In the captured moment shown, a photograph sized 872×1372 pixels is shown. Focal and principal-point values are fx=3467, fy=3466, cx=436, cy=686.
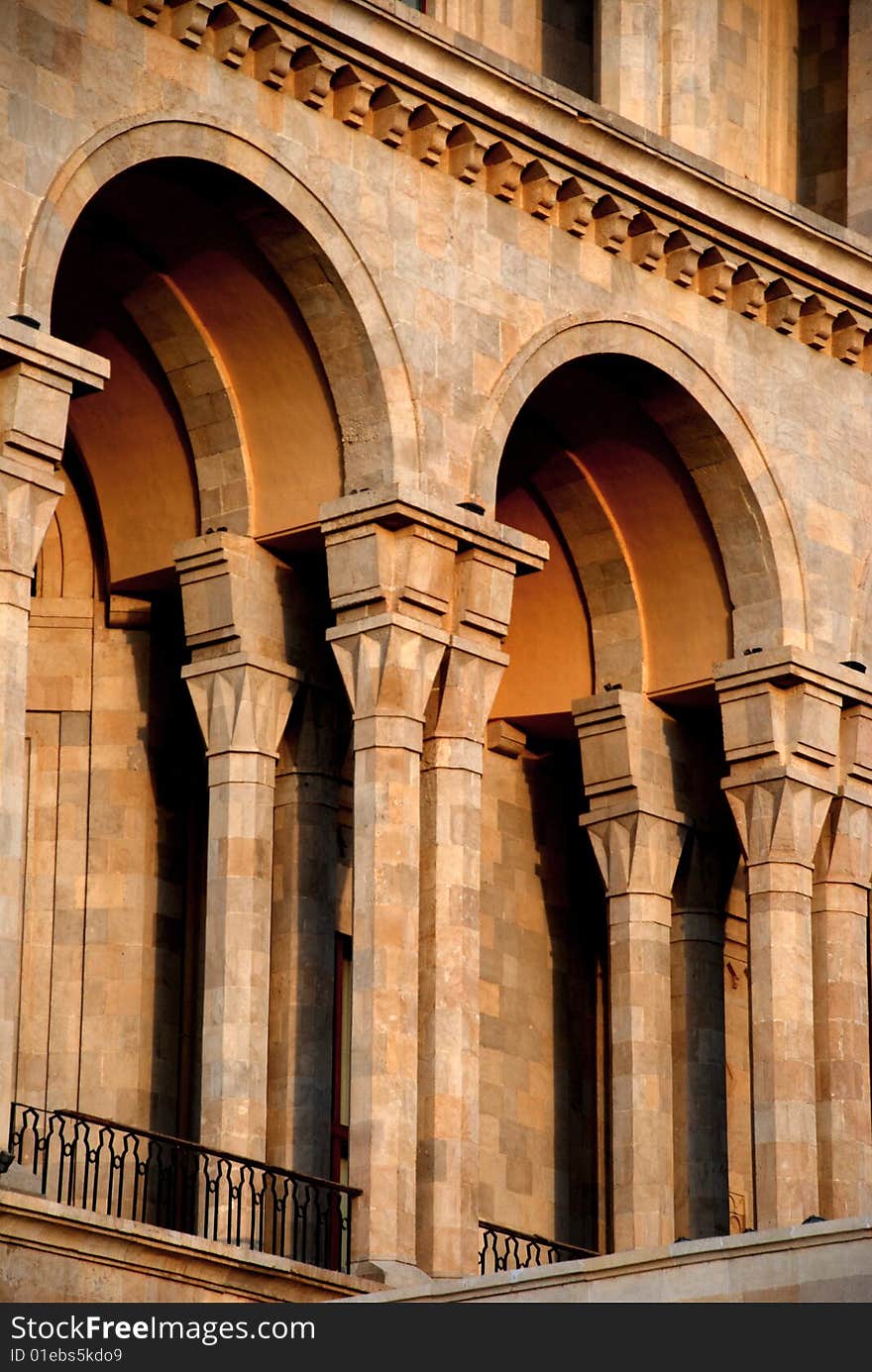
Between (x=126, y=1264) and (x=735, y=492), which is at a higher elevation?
(x=735, y=492)

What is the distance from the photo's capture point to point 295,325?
93.9 feet

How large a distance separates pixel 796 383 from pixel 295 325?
601 cm

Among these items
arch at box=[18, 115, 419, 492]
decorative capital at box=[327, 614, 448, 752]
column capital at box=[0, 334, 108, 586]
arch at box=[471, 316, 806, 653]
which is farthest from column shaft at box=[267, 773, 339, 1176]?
arch at box=[471, 316, 806, 653]

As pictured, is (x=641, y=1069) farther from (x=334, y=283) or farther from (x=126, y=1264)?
(x=126, y=1264)

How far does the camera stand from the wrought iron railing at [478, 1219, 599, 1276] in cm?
2828

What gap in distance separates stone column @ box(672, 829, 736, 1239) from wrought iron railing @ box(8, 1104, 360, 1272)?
14.9 ft

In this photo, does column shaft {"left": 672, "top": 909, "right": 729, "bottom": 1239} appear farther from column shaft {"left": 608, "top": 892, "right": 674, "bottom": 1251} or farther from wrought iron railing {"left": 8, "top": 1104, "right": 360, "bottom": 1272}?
wrought iron railing {"left": 8, "top": 1104, "right": 360, "bottom": 1272}

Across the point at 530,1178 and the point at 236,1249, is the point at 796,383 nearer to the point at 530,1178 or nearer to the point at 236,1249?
the point at 530,1178

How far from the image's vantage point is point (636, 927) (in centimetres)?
3212

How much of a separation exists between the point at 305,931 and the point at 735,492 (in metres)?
6.30

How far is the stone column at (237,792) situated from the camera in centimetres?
2723

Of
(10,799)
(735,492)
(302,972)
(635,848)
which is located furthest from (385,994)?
(735,492)

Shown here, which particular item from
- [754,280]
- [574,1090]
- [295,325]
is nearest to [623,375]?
[754,280]

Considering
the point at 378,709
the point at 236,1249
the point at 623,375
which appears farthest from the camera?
the point at 623,375
